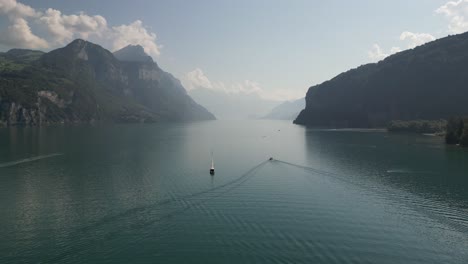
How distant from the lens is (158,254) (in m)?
43.2

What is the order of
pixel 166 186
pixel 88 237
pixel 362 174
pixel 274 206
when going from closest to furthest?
1. pixel 88 237
2. pixel 274 206
3. pixel 166 186
4. pixel 362 174

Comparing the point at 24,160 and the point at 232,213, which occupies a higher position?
the point at 24,160

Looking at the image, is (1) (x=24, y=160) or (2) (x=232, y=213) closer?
(2) (x=232, y=213)

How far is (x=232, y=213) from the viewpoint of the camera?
59938mm

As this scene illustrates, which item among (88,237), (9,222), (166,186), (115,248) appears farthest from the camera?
(166,186)

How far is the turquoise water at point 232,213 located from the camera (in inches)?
1718

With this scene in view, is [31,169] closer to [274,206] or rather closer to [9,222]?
[9,222]

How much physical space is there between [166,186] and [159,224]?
2760 cm

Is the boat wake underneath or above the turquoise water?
above

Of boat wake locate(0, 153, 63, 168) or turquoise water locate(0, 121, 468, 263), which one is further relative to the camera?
boat wake locate(0, 153, 63, 168)

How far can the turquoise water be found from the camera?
43625 mm

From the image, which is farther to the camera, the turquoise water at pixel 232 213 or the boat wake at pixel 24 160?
the boat wake at pixel 24 160

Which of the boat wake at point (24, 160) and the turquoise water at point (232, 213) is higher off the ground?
the boat wake at point (24, 160)

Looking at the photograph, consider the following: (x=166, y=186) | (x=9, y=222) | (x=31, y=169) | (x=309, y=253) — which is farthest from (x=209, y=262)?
(x=31, y=169)
